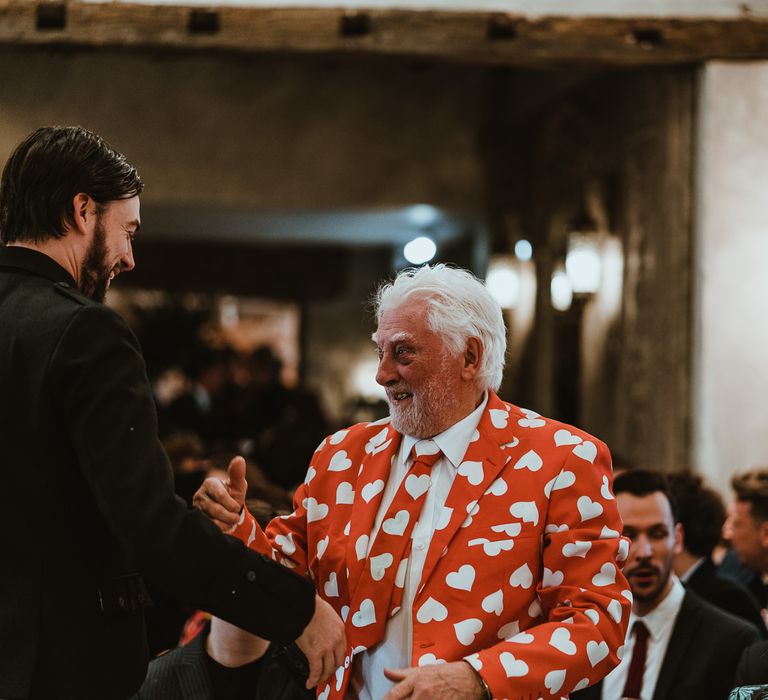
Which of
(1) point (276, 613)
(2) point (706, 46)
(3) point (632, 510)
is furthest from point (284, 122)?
(1) point (276, 613)

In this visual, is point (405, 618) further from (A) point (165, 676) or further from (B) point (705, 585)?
(B) point (705, 585)

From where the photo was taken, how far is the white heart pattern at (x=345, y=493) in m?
2.44

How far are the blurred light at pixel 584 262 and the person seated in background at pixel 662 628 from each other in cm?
413

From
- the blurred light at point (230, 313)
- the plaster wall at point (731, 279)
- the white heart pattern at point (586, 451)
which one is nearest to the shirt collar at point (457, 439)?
the white heart pattern at point (586, 451)

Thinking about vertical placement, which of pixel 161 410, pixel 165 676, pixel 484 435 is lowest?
pixel 161 410

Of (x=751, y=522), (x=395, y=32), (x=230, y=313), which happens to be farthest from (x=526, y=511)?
(x=230, y=313)

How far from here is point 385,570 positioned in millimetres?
2295

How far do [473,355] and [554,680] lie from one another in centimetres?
70

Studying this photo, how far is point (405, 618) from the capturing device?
2.30 meters

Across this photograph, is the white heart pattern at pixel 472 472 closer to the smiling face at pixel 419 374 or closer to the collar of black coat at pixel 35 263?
the smiling face at pixel 419 374

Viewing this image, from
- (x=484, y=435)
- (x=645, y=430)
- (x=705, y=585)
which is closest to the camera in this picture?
(x=484, y=435)

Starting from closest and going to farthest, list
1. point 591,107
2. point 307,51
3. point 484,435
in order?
point 484,435, point 307,51, point 591,107

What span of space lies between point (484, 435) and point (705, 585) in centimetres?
190

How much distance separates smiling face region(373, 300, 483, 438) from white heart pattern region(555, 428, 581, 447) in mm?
219
